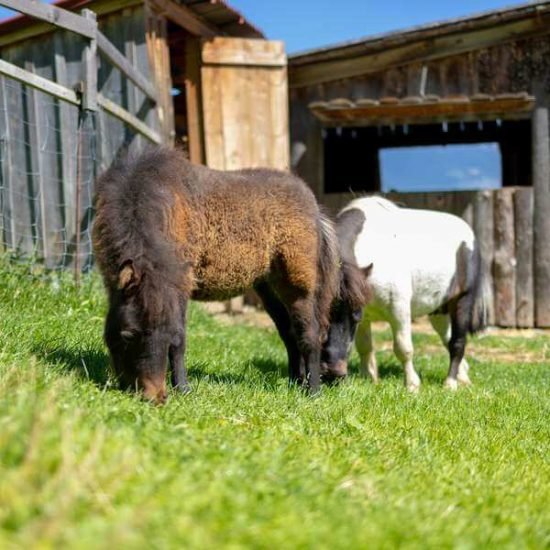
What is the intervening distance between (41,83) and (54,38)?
2.42 meters

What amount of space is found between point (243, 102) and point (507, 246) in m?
4.55

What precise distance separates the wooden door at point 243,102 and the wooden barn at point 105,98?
0.6 inches

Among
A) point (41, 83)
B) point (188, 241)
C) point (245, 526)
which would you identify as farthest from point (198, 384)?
point (41, 83)

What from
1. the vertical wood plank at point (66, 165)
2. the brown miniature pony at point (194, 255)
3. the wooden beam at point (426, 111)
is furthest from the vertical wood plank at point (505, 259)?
the vertical wood plank at point (66, 165)

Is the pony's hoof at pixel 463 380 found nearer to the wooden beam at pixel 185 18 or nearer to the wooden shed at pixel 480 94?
the wooden shed at pixel 480 94

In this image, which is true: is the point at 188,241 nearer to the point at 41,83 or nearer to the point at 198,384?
the point at 198,384

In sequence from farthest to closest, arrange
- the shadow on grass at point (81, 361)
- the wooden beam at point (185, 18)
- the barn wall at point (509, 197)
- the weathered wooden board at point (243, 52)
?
the barn wall at point (509, 197)
the weathered wooden board at point (243, 52)
the wooden beam at point (185, 18)
the shadow on grass at point (81, 361)

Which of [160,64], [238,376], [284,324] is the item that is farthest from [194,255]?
[160,64]

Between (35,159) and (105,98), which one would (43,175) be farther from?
(105,98)

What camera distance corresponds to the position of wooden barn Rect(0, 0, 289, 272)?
7344 millimetres

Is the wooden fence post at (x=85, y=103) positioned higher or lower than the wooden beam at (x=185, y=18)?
lower

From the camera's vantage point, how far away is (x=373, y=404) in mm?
4934

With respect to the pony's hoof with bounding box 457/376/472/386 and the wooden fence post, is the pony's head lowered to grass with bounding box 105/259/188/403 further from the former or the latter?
the pony's hoof with bounding box 457/376/472/386

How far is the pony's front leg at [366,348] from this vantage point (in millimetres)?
7145
